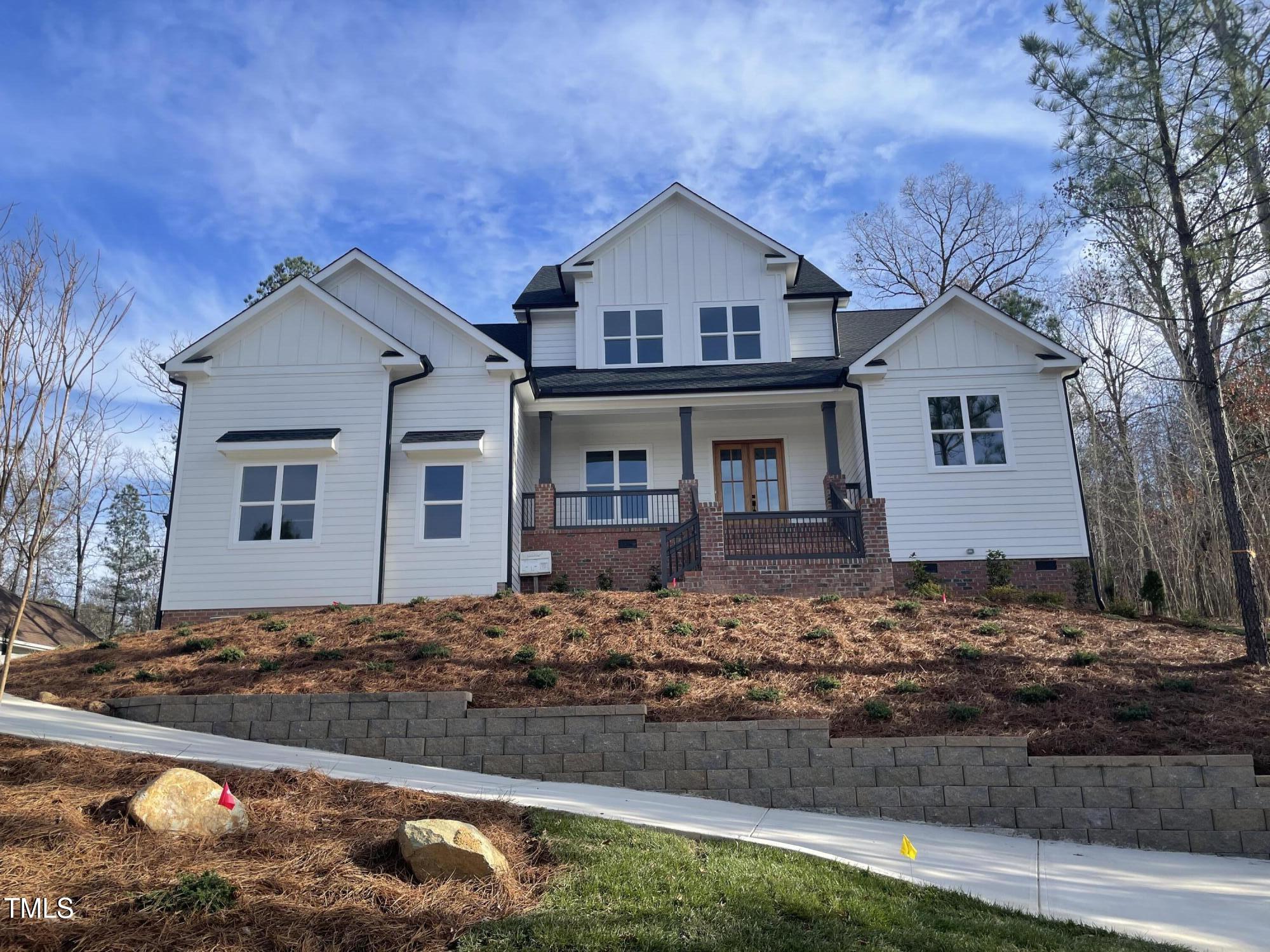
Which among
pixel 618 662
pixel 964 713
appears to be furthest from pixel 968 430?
pixel 618 662

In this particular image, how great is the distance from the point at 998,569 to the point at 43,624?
1847cm

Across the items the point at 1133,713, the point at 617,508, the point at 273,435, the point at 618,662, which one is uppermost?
the point at 273,435

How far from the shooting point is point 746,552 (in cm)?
1578

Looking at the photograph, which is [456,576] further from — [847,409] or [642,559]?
[847,409]

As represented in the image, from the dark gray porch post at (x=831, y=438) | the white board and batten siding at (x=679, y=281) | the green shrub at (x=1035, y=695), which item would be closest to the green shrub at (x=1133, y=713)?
the green shrub at (x=1035, y=695)

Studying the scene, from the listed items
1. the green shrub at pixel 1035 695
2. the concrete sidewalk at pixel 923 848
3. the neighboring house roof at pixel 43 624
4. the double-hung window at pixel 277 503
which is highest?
the double-hung window at pixel 277 503

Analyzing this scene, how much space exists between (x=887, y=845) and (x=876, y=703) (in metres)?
2.36

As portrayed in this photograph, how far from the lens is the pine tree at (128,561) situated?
36.9m

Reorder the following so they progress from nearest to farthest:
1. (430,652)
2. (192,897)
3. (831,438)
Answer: (192,897)
(430,652)
(831,438)

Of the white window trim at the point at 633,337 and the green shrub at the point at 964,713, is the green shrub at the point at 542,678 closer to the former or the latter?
the green shrub at the point at 964,713

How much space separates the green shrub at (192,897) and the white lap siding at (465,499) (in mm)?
10986

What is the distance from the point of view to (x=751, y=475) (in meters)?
19.8

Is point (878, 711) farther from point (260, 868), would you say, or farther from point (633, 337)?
point (633, 337)

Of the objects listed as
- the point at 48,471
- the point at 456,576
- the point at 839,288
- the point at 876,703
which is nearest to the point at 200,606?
the point at 456,576
